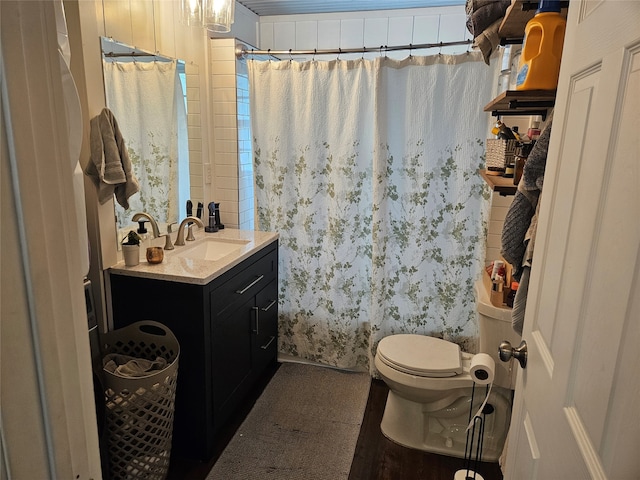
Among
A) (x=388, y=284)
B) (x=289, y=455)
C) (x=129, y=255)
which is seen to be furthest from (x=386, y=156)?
(x=289, y=455)

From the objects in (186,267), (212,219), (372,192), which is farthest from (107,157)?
(372,192)

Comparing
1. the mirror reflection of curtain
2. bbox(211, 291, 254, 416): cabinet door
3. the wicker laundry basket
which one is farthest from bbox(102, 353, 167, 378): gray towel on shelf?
the mirror reflection of curtain

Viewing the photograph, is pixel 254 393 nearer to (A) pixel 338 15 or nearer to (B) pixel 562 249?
(B) pixel 562 249

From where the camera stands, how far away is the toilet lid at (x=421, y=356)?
7.13 ft

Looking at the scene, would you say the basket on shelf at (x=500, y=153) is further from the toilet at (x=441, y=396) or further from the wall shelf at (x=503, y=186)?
the toilet at (x=441, y=396)

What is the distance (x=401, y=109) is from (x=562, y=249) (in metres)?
1.79

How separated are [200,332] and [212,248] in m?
0.70

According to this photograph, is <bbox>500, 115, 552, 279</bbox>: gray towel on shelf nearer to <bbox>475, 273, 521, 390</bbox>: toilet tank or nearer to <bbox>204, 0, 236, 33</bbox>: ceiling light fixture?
<bbox>475, 273, 521, 390</bbox>: toilet tank

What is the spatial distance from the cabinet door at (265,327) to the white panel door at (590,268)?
1.65 m

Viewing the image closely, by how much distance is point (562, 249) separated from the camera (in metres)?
0.94

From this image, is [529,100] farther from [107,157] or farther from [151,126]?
[151,126]

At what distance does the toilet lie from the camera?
217 cm

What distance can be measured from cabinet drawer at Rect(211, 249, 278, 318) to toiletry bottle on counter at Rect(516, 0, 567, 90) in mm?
1451

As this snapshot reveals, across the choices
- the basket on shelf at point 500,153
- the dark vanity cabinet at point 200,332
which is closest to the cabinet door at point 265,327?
the dark vanity cabinet at point 200,332
